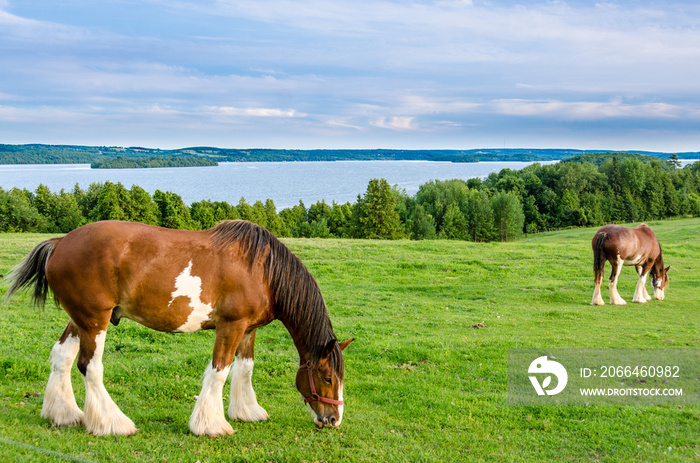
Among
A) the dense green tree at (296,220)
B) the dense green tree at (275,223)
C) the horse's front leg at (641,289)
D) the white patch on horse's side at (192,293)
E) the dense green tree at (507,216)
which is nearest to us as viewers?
the white patch on horse's side at (192,293)

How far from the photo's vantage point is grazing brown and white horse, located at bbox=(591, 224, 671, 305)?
555 inches

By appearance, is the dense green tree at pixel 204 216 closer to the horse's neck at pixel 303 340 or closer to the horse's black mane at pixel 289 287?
the horse's black mane at pixel 289 287

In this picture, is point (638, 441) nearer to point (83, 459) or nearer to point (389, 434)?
point (389, 434)

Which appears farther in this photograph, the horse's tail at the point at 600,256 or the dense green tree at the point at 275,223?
the dense green tree at the point at 275,223

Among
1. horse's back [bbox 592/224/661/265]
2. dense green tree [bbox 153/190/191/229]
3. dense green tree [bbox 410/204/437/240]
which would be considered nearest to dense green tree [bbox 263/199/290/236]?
dense green tree [bbox 153/190/191/229]

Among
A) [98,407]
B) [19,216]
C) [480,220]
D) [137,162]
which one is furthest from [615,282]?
[137,162]

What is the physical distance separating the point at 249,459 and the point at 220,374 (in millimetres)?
935

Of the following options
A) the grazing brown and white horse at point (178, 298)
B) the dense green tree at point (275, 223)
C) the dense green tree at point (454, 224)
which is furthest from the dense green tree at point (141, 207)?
the grazing brown and white horse at point (178, 298)

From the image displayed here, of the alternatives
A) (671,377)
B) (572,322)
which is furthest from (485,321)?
(671,377)

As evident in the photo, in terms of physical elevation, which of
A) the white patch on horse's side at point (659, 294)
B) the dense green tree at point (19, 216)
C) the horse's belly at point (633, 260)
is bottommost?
the dense green tree at point (19, 216)

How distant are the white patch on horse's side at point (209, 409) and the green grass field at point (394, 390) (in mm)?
124

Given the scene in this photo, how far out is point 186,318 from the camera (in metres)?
5.11

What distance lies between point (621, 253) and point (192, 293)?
13.2 meters

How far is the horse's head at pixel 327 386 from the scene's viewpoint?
5.38 metres
